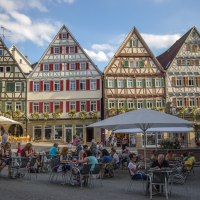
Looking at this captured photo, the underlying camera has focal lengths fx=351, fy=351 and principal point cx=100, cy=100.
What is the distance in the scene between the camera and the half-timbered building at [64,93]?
38406 mm

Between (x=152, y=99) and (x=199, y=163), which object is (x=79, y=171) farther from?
(x=152, y=99)

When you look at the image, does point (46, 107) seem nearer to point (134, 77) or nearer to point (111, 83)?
point (111, 83)

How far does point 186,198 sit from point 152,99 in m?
30.2

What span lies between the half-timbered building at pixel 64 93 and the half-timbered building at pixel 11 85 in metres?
0.88

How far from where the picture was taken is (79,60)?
38781 mm

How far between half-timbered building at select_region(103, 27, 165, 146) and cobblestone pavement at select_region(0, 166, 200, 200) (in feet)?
86.4

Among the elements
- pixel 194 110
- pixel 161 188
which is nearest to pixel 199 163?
pixel 161 188

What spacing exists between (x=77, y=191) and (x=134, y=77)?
2974 cm

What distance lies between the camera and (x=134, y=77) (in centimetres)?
3869

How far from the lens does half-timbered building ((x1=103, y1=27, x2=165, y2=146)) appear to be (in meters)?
38.5

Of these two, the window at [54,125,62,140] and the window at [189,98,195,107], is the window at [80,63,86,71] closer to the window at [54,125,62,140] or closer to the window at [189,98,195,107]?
the window at [54,125,62,140]

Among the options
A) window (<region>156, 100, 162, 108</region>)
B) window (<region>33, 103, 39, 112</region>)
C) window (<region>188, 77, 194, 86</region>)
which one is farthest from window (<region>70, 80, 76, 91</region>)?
window (<region>188, 77, 194, 86</region>)

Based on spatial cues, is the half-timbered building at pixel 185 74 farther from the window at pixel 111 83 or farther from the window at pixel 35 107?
the window at pixel 35 107

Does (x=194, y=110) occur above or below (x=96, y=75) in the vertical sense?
below
